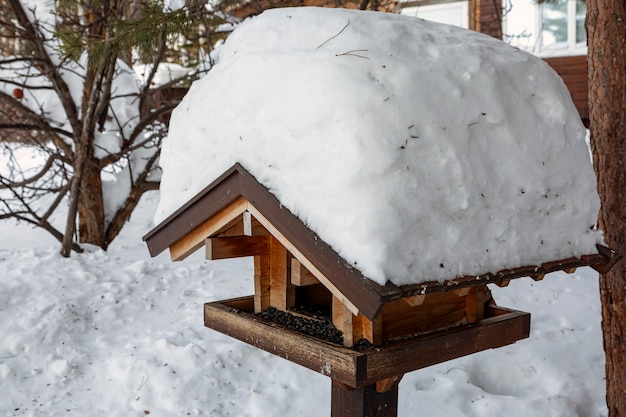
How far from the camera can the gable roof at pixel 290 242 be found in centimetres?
145

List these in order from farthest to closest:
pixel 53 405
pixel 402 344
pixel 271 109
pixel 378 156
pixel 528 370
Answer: pixel 528 370, pixel 53 405, pixel 402 344, pixel 271 109, pixel 378 156

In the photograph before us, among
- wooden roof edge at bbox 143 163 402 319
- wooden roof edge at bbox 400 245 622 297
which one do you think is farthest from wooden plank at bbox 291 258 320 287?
wooden roof edge at bbox 400 245 622 297

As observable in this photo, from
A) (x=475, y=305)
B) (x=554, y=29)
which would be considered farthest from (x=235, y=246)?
(x=554, y=29)

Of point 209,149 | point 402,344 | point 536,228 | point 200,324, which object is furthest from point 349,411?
point 200,324

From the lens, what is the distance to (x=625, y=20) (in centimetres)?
301

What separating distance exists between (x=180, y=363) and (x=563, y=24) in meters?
9.81

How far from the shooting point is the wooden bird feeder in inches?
61.8

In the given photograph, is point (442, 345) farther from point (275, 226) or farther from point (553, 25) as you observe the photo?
point (553, 25)

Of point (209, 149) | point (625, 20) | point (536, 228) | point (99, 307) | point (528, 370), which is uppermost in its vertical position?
point (625, 20)

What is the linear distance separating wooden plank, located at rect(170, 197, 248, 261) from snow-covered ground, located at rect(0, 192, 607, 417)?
1.95 metres

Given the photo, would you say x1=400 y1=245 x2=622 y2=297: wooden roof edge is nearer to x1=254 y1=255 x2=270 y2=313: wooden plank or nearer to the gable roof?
the gable roof

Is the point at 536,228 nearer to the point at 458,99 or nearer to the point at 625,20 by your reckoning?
the point at 458,99

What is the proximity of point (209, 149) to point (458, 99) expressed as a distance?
2.47 feet

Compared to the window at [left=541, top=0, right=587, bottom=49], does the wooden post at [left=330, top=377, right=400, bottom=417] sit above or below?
below
